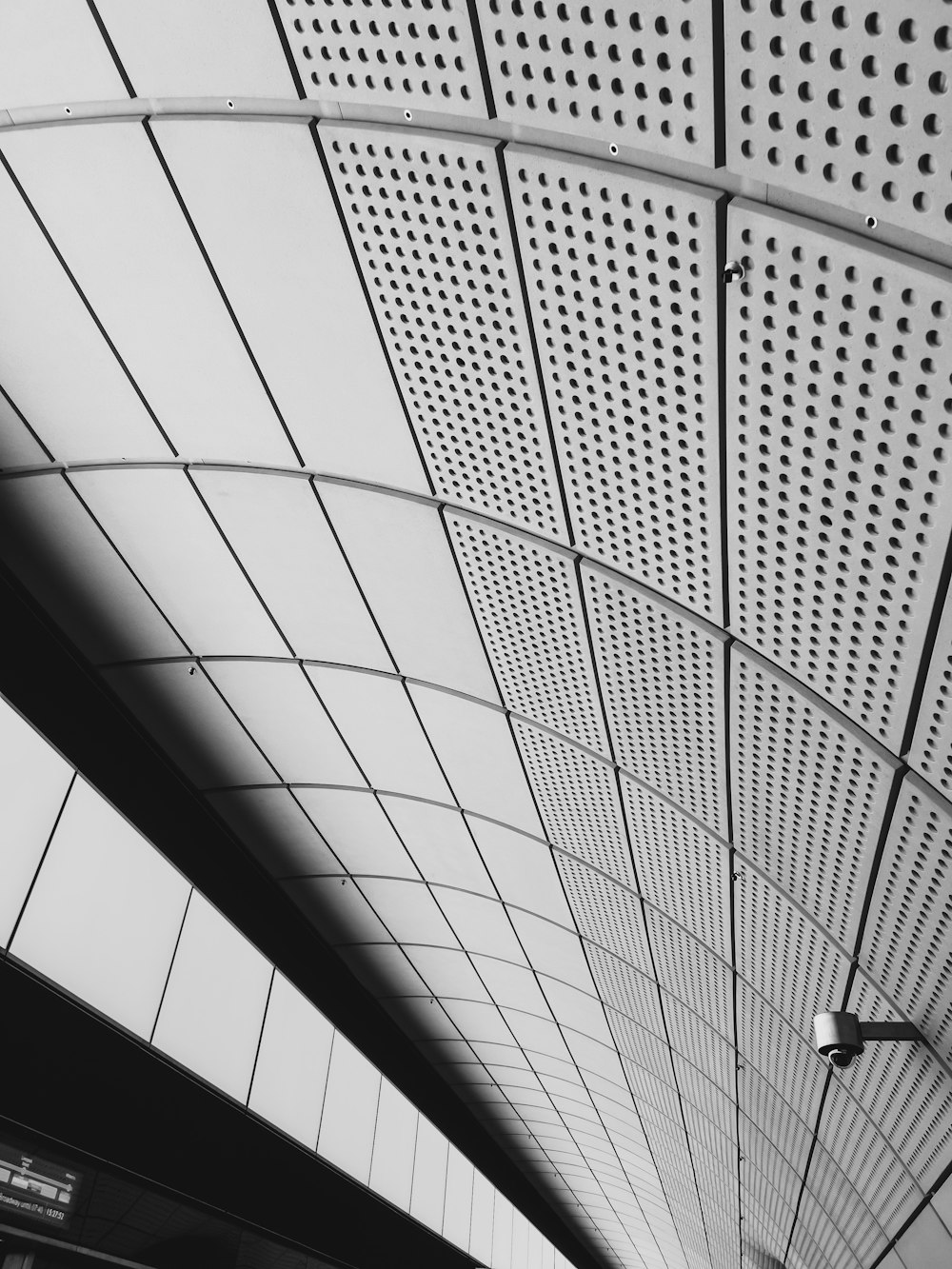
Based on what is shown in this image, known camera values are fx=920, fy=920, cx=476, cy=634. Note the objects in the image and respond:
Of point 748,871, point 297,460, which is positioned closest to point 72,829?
point 297,460

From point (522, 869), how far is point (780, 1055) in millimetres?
3483

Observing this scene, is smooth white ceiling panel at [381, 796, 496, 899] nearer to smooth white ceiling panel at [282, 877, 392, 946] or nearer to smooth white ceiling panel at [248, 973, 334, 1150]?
smooth white ceiling panel at [282, 877, 392, 946]

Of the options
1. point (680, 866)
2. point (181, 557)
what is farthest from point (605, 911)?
point (181, 557)

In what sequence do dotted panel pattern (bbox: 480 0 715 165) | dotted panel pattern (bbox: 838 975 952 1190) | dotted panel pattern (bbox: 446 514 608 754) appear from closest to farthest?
dotted panel pattern (bbox: 480 0 715 165), dotted panel pattern (bbox: 446 514 608 754), dotted panel pattern (bbox: 838 975 952 1190)

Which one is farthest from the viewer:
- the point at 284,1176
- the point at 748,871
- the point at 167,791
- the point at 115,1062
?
the point at 284,1176

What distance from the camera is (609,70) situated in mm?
3814

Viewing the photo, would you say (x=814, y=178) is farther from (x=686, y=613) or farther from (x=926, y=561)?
(x=686, y=613)

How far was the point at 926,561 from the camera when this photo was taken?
4312 mm

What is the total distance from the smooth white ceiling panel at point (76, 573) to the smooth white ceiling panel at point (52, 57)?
328cm

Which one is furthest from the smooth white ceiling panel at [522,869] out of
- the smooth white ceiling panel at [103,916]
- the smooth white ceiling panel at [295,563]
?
the smooth white ceiling panel at [103,916]

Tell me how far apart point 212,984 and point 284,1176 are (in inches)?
146

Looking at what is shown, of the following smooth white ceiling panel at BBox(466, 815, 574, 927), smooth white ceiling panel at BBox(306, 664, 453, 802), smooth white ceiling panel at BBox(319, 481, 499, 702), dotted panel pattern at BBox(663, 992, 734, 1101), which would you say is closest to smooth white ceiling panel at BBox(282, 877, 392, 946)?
smooth white ceiling panel at BBox(466, 815, 574, 927)

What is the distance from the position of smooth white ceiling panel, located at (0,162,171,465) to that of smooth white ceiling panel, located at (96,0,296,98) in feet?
4.30

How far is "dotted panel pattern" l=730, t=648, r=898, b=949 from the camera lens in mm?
5570
